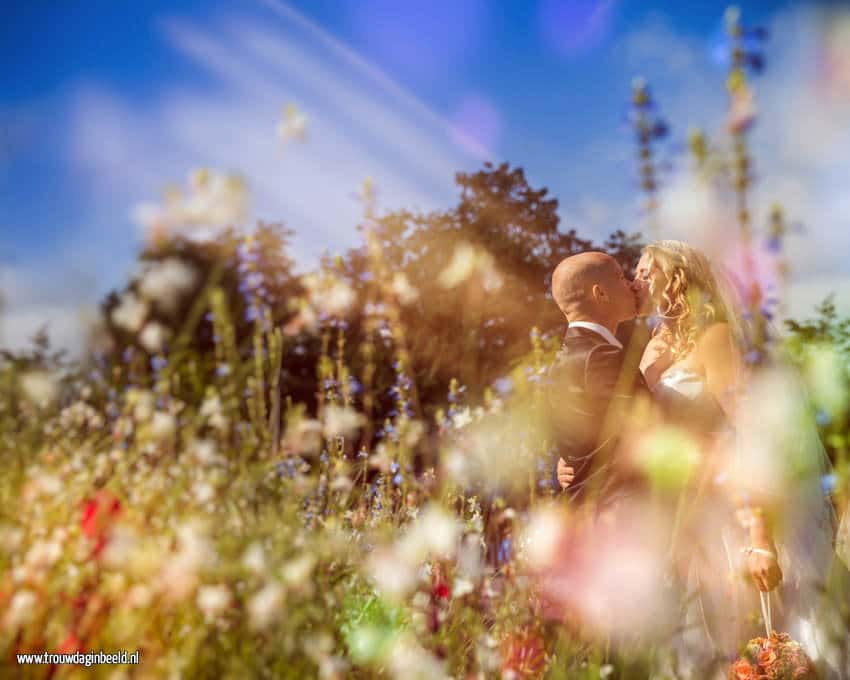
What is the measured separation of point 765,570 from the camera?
9.21 ft

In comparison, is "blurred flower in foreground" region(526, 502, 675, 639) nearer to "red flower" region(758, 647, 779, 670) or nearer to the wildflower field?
the wildflower field

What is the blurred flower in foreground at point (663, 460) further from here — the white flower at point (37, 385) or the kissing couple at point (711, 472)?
the white flower at point (37, 385)

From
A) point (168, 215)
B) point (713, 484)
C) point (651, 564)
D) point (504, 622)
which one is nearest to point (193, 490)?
point (168, 215)

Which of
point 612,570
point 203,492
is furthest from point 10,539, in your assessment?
point 612,570

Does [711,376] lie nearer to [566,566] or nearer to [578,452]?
[578,452]

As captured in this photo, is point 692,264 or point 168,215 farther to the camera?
point 692,264

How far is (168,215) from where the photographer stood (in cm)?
191

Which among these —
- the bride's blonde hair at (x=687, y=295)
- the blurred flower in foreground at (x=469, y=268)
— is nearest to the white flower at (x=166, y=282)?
the bride's blonde hair at (x=687, y=295)

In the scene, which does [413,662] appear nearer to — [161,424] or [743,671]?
[161,424]

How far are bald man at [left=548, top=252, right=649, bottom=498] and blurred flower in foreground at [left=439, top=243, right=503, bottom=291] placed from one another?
8353 mm

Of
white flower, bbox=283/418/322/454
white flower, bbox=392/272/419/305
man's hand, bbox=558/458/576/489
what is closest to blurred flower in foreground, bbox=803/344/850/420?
white flower, bbox=392/272/419/305

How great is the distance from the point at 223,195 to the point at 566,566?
87.6 inches

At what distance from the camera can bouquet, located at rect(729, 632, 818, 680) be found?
2596mm

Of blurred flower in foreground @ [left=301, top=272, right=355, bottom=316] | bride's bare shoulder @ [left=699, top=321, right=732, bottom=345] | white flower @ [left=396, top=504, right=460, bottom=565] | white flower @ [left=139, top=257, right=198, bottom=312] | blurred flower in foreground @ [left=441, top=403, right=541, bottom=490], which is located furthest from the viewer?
blurred flower in foreground @ [left=441, top=403, right=541, bottom=490]
